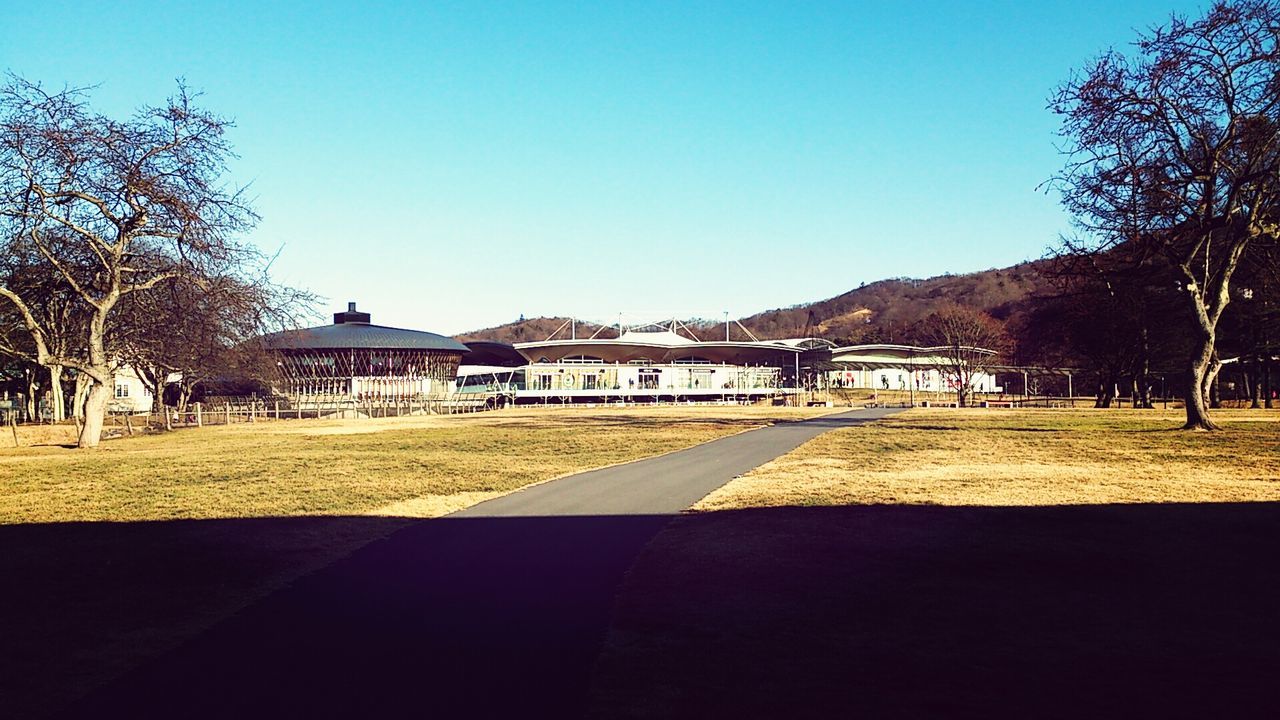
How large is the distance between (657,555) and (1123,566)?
207 inches

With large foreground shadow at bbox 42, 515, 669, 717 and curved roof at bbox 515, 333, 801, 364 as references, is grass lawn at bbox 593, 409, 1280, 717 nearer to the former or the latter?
large foreground shadow at bbox 42, 515, 669, 717

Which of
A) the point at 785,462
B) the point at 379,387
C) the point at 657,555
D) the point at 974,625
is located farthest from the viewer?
the point at 379,387

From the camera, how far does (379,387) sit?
9906 cm

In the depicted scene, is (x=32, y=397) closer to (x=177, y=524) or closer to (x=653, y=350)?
(x=177, y=524)

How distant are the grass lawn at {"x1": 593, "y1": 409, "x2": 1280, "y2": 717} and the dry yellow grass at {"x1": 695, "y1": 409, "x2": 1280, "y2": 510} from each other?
0.56ft

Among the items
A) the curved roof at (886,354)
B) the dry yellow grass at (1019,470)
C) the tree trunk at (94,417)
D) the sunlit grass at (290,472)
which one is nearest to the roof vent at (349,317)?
the curved roof at (886,354)

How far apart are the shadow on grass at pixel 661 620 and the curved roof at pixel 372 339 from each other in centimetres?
8753

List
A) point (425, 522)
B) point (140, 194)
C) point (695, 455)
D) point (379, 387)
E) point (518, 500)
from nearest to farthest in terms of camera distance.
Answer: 1. point (425, 522)
2. point (518, 500)
3. point (695, 455)
4. point (140, 194)
5. point (379, 387)

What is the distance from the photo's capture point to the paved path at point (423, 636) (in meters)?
6.19

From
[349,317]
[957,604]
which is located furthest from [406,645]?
[349,317]

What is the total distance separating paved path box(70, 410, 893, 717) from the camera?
6.19 metres

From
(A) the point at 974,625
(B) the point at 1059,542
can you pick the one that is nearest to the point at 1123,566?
(B) the point at 1059,542

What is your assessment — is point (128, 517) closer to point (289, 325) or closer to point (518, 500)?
point (518, 500)

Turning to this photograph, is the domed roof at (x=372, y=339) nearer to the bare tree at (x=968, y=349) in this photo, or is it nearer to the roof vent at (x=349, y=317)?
the roof vent at (x=349, y=317)
